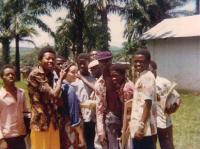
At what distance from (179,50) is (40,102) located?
1871 cm

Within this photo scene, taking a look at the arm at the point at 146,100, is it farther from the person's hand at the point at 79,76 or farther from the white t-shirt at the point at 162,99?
the person's hand at the point at 79,76

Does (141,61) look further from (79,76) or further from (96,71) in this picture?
(79,76)

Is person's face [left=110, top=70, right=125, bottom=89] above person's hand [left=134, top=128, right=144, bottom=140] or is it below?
above

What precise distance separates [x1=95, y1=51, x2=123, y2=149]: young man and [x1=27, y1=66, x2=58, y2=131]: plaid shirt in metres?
0.66

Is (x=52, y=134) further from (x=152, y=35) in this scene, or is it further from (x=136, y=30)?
(x=136, y=30)

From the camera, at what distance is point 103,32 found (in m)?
21.9

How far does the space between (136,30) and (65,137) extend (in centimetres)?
2541

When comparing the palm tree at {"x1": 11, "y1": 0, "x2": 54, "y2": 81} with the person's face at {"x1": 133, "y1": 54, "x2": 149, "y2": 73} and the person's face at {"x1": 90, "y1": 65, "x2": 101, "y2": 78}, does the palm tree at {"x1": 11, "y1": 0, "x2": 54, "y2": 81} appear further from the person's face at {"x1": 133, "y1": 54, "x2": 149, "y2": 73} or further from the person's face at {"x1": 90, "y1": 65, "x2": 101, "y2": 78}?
the person's face at {"x1": 133, "y1": 54, "x2": 149, "y2": 73}

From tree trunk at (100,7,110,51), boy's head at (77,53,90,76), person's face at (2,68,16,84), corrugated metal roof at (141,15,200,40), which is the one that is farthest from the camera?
corrugated metal roof at (141,15,200,40)

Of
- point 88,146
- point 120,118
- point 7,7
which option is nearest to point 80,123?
point 120,118

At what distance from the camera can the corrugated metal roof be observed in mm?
22300

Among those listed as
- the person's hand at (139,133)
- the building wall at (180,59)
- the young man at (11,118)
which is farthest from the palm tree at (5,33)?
the person's hand at (139,133)

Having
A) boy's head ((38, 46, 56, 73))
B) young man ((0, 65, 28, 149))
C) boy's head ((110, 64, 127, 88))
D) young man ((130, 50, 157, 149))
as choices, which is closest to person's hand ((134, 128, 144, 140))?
young man ((130, 50, 157, 149))

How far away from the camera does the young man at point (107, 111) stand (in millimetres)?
5141
